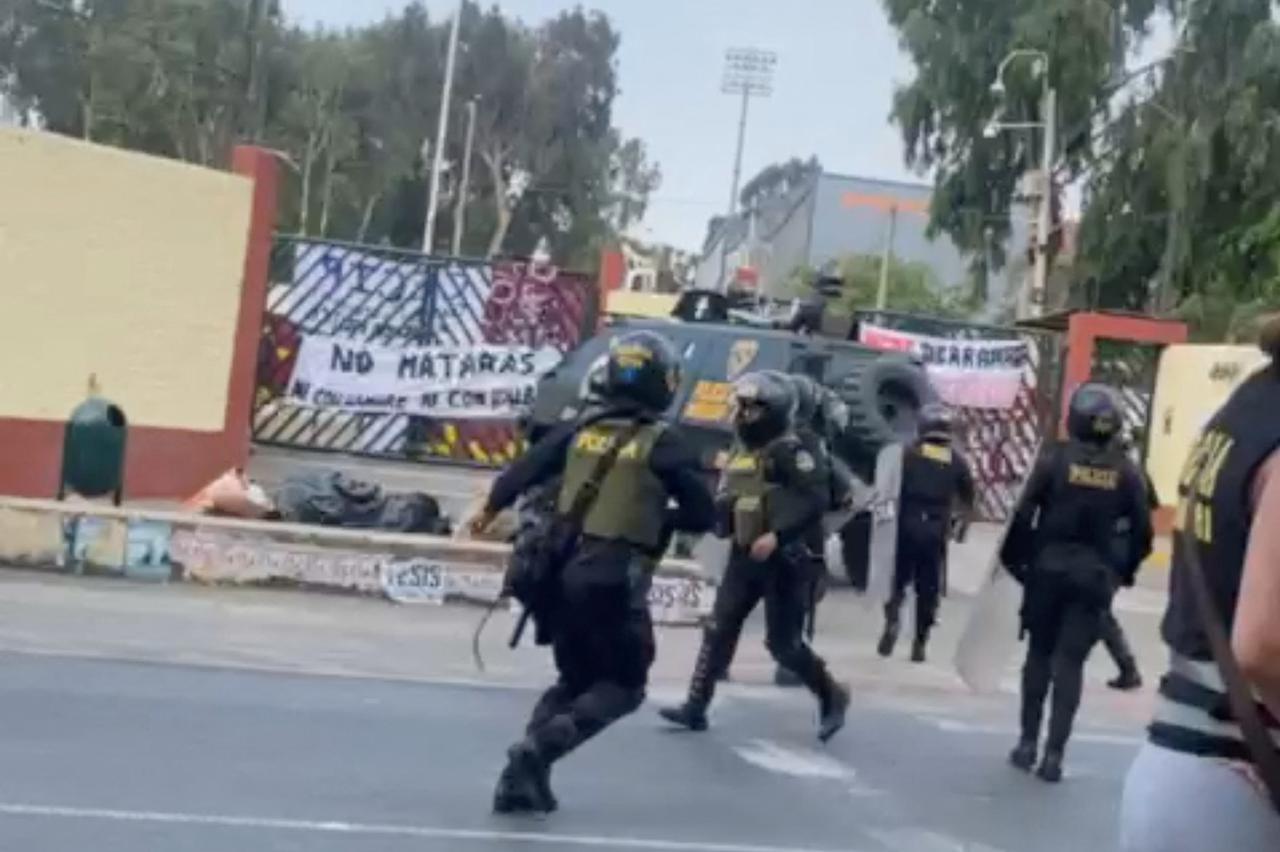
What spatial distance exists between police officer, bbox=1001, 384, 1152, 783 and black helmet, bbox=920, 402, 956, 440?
4.67 m

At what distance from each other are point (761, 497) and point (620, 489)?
269cm

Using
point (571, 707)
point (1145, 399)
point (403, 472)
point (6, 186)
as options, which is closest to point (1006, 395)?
point (1145, 399)

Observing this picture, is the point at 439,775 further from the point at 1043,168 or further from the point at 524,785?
the point at 1043,168

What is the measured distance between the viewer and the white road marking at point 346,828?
7906 mm

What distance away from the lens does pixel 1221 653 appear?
11.0ft

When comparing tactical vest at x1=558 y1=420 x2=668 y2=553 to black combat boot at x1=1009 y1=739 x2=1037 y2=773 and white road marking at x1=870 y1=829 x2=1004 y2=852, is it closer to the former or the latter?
white road marking at x1=870 y1=829 x2=1004 y2=852

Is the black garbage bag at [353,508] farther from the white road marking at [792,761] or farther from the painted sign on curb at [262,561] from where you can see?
the white road marking at [792,761]

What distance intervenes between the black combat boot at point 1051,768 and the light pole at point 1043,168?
30422 millimetres

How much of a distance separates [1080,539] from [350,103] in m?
57.9

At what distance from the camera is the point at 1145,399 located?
86.9 ft

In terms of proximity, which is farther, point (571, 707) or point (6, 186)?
point (6, 186)

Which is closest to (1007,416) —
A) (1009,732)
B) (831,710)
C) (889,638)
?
(889,638)

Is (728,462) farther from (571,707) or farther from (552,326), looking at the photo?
(552,326)

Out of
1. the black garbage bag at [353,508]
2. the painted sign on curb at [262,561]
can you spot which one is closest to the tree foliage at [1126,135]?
the black garbage bag at [353,508]
